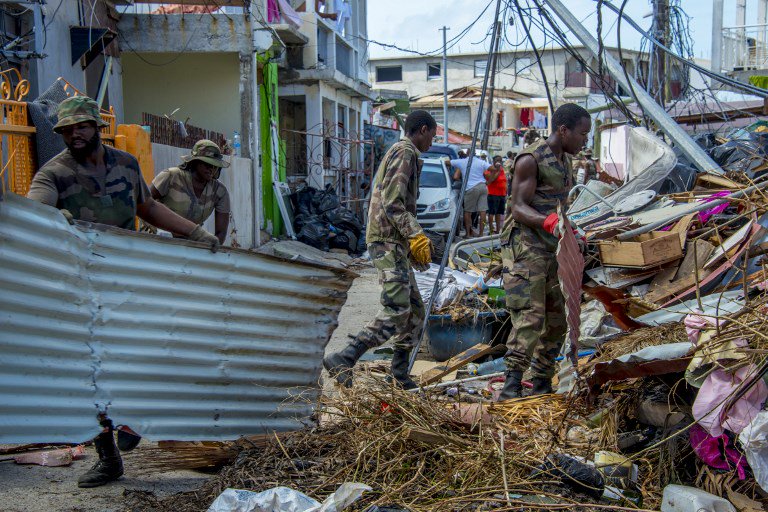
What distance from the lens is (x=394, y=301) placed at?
5398 millimetres

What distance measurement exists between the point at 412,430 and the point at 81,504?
151 cm

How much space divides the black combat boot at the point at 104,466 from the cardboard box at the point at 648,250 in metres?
3.99

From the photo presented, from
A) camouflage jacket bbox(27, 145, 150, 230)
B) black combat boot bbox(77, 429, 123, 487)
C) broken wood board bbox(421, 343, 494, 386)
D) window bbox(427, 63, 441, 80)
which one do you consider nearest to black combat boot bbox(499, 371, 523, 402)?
broken wood board bbox(421, 343, 494, 386)

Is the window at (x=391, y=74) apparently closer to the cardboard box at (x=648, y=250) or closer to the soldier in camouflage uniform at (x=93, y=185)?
the cardboard box at (x=648, y=250)

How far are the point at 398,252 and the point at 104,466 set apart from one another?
2354 mm

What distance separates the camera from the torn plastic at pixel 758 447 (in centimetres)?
313

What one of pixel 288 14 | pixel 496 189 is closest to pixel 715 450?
pixel 496 189

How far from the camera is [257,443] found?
13.3 ft

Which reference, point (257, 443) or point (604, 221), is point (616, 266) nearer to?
point (604, 221)

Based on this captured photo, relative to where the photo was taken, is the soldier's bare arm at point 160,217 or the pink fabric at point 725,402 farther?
the soldier's bare arm at point 160,217

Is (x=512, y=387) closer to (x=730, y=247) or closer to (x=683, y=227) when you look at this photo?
(x=730, y=247)

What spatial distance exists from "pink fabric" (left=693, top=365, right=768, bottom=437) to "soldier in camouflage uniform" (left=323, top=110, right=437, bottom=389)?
2.30 m

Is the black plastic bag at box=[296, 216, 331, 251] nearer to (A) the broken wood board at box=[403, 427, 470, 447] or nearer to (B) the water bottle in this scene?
(B) the water bottle

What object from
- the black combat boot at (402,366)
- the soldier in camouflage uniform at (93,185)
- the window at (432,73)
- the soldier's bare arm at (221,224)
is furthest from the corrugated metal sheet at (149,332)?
the window at (432,73)
